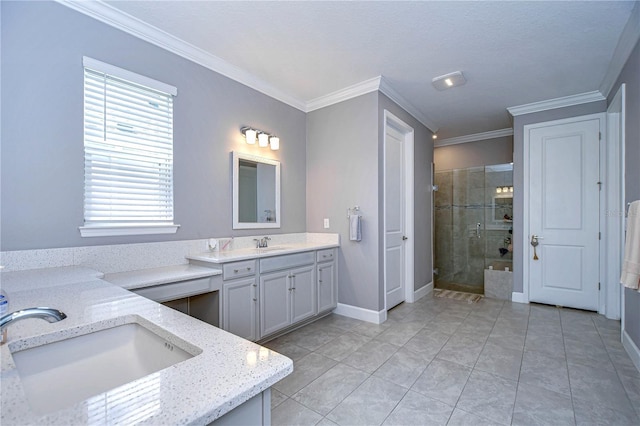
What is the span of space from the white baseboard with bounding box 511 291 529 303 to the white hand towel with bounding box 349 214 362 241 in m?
2.46

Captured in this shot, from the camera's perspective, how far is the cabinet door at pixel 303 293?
2.96m

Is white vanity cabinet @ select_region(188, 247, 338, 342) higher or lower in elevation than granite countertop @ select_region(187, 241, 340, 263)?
lower

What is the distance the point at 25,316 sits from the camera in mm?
733

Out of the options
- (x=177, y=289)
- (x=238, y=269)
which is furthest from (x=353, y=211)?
(x=177, y=289)

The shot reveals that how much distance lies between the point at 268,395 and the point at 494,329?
125 inches

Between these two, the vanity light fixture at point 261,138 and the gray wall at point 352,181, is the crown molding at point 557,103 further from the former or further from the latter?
the vanity light fixture at point 261,138

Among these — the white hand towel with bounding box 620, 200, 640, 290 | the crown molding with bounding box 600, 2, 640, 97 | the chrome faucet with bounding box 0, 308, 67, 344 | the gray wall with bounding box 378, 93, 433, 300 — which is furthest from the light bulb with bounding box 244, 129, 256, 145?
the white hand towel with bounding box 620, 200, 640, 290

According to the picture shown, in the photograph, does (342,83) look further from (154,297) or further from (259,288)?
(154,297)

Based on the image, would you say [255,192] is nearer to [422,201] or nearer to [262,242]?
[262,242]

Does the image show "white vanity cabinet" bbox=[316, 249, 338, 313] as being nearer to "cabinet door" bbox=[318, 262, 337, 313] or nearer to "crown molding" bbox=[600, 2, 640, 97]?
"cabinet door" bbox=[318, 262, 337, 313]

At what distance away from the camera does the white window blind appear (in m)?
2.13

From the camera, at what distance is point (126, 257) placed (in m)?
2.25

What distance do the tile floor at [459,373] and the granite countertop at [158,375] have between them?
1.18 m

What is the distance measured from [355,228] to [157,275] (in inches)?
78.9
